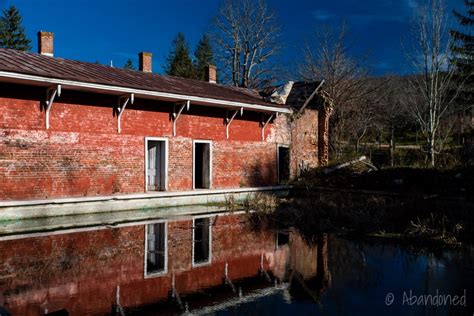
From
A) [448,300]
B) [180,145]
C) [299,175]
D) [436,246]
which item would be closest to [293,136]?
[299,175]

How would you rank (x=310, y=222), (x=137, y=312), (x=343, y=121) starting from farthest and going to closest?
1. (x=343, y=121)
2. (x=310, y=222)
3. (x=137, y=312)

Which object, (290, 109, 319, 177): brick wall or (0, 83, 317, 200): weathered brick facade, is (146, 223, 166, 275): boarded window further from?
(290, 109, 319, 177): brick wall

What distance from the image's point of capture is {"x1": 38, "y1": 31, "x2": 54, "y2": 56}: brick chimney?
14945 mm

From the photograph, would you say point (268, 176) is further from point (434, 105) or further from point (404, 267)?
point (404, 267)

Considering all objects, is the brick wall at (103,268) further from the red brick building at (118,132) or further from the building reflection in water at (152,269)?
the red brick building at (118,132)

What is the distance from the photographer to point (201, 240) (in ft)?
30.3

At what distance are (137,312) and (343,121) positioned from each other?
83.7 feet

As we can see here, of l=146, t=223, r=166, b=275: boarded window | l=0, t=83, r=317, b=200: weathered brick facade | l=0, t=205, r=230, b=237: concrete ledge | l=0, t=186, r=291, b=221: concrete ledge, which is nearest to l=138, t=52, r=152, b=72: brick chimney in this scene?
l=0, t=83, r=317, b=200: weathered brick facade

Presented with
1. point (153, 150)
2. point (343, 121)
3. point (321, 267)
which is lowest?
point (321, 267)

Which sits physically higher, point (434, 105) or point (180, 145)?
point (434, 105)

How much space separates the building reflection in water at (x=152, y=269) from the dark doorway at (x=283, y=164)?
9824mm

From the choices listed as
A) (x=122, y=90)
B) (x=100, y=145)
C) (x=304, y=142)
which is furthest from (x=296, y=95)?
(x=100, y=145)

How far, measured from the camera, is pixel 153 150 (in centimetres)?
1515

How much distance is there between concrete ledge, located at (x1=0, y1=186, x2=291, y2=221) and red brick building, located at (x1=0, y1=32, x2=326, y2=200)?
53 cm
